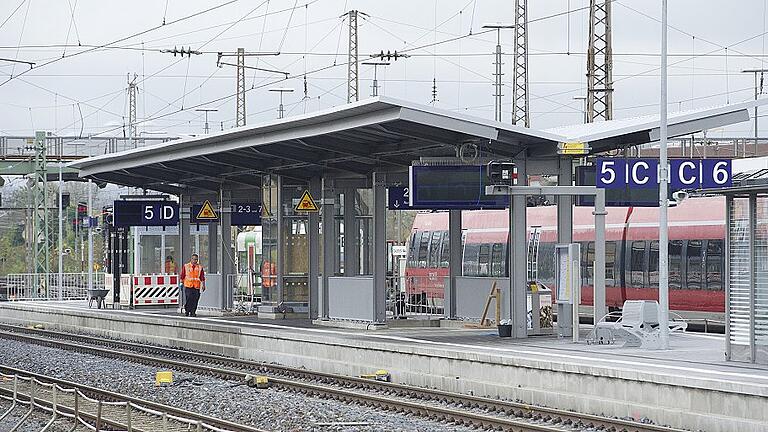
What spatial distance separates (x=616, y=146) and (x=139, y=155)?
1226cm

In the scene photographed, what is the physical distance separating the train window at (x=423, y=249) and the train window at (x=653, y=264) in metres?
10.5

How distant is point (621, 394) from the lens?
53.8ft

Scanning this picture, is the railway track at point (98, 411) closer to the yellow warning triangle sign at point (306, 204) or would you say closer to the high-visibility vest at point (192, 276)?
the yellow warning triangle sign at point (306, 204)

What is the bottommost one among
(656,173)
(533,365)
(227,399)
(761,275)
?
(227,399)

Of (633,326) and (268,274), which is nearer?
(633,326)

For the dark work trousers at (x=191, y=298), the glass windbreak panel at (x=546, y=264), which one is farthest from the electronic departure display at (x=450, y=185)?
the dark work trousers at (x=191, y=298)

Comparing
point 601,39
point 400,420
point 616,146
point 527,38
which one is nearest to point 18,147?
point 527,38

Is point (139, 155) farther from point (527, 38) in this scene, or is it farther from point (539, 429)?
point (539, 429)

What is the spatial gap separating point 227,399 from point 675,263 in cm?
1296

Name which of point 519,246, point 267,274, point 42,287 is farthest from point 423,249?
point 42,287

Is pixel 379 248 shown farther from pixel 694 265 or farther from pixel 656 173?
pixel 694 265

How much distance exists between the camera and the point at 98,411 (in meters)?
14.6

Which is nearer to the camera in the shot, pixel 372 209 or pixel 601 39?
pixel 372 209

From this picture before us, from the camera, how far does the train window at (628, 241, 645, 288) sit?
30.7 meters
